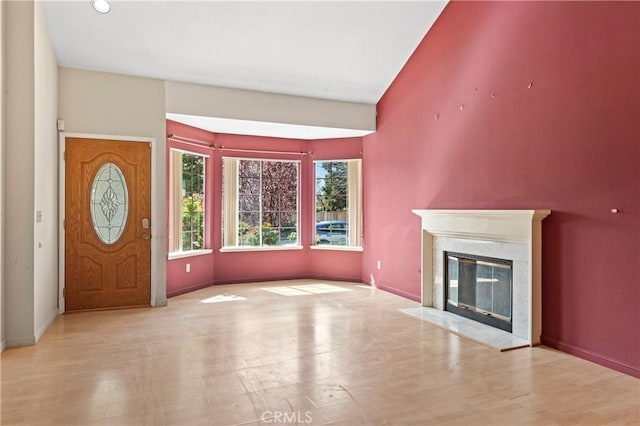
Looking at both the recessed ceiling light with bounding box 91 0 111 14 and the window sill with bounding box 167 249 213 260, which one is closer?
the recessed ceiling light with bounding box 91 0 111 14

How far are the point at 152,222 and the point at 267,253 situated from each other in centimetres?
219

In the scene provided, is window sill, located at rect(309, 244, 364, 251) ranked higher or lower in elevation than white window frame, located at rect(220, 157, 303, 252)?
lower

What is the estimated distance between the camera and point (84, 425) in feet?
7.35

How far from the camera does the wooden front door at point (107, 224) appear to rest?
473 centimetres

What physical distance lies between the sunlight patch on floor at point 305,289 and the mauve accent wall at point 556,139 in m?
1.40

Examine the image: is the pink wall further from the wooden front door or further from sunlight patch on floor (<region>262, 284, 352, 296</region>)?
the wooden front door

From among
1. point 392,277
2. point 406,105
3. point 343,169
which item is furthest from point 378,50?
point 392,277

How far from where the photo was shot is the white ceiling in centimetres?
423

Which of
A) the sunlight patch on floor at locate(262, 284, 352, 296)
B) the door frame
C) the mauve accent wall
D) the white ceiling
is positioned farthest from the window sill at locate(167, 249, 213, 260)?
the mauve accent wall

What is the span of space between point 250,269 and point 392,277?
2.32 m

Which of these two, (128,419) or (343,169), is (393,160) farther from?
(128,419)

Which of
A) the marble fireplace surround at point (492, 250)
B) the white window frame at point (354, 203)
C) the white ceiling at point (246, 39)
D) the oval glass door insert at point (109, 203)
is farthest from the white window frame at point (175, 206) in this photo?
the marble fireplace surround at point (492, 250)

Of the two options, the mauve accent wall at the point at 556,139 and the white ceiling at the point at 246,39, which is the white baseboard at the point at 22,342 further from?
the mauve accent wall at the point at 556,139

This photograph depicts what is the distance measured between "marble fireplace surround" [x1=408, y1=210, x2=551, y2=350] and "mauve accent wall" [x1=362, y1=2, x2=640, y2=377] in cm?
13
